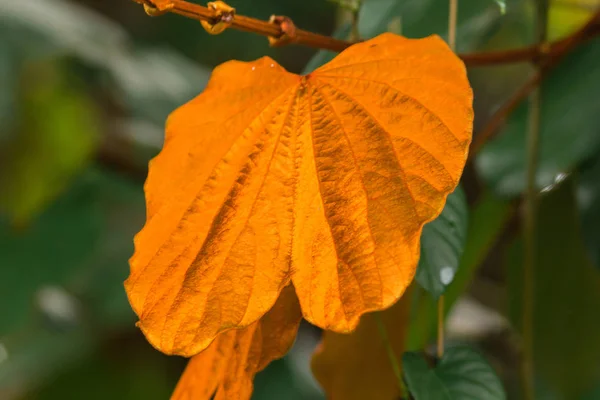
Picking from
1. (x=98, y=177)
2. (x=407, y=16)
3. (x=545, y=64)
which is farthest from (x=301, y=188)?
(x=98, y=177)

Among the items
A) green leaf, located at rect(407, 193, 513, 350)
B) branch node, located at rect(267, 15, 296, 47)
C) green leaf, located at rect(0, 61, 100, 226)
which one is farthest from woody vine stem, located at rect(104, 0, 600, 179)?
green leaf, located at rect(0, 61, 100, 226)

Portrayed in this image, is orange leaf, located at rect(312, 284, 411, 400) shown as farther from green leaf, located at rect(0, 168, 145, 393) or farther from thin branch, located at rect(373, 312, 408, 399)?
green leaf, located at rect(0, 168, 145, 393)

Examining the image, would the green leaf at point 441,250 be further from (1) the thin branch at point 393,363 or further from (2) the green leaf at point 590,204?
(2) the green leaf at point 590,204

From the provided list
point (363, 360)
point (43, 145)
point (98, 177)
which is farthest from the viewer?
point (98, 177)

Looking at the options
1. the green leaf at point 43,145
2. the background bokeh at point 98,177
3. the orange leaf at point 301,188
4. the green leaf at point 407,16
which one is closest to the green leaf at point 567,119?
the background bokeh at point 98,177

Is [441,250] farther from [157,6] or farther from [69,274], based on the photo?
[69,274]

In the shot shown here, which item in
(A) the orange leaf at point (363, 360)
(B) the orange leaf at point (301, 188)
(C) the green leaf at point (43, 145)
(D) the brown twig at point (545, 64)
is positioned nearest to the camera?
(B) the orange leaf at point (301, 188)
